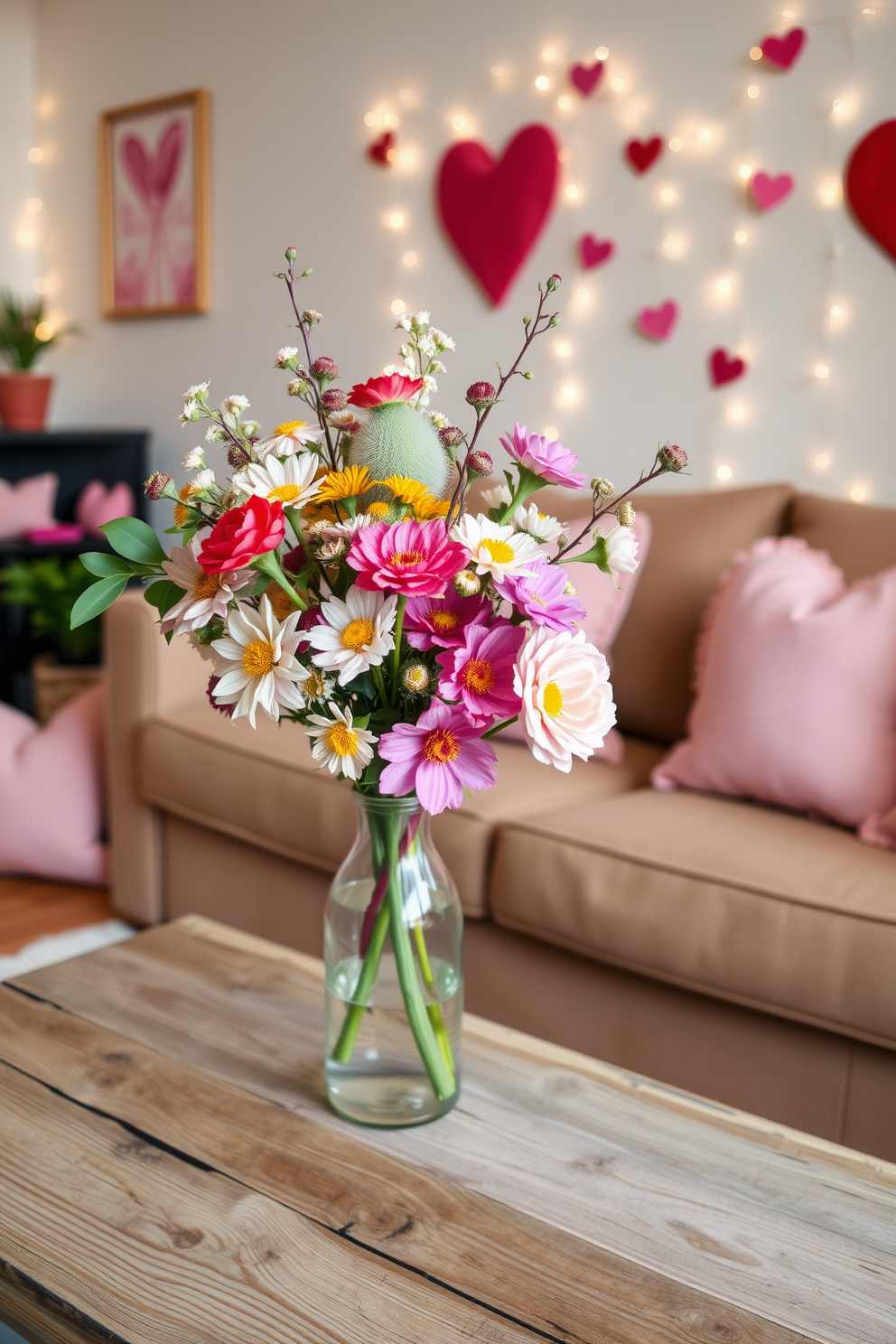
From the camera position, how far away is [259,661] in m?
0.79

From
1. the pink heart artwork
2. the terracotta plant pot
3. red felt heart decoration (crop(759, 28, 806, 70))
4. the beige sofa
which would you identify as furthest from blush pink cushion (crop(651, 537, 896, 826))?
the terracotta plant pot

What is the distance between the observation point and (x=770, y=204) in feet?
7.58

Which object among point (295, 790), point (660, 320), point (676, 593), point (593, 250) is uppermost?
point (593, 250)

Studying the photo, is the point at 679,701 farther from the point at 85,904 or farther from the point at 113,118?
the point at 113,118

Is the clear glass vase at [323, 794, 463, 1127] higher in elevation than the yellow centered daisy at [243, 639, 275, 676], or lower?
lower

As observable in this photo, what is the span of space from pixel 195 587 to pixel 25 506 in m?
2.78

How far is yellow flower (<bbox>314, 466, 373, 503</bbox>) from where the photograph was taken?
0.81 metres

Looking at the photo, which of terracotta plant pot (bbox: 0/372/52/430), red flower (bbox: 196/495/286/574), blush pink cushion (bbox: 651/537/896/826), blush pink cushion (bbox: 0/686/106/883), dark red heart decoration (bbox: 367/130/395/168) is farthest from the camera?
terracotta plant pot (bbox: 0/372/52/430)

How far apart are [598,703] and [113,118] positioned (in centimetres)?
346

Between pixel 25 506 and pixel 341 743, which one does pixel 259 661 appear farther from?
pixel 25 506

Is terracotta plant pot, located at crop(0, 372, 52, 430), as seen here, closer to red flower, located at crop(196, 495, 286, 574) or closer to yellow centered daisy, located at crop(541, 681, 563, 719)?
red flower, located at crop(196, 495, 286, 574)

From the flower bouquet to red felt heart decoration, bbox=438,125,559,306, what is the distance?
6.33 ft

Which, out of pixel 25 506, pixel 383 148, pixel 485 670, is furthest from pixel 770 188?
pixel 25 506

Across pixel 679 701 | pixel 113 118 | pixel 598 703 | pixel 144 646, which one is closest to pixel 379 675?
pixel 598 703
